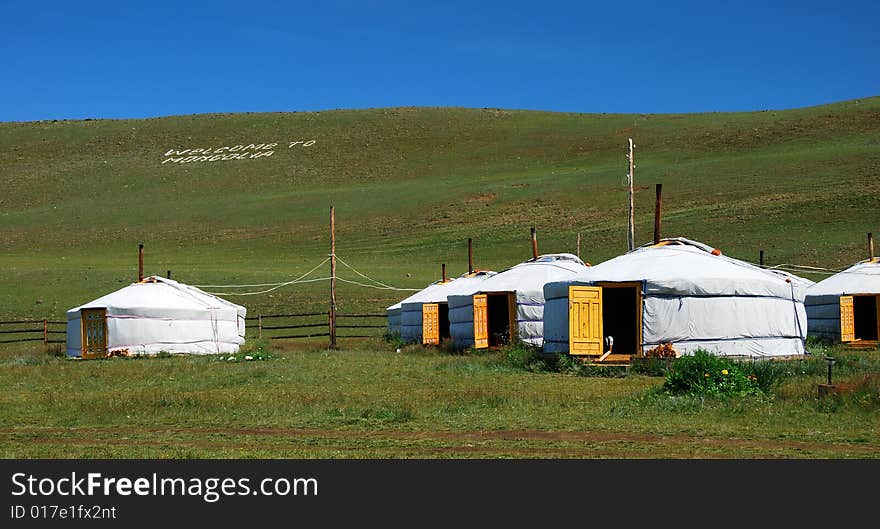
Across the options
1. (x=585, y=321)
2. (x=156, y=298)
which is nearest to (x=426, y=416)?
(x=585, y=321)

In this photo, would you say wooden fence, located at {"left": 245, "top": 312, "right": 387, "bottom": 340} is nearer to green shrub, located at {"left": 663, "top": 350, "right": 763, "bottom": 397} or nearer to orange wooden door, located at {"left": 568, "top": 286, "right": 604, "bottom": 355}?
orange wooden door, located at {"left": 568, "top": 286, "right": 604, "bottom": 355}

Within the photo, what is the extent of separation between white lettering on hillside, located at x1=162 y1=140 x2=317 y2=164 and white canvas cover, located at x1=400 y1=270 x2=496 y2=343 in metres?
49.1

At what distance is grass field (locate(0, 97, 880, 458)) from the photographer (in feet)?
34.4

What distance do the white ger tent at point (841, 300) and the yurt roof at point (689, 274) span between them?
18.2 ft

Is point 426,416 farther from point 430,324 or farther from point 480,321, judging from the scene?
point 430,324

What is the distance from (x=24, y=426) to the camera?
11.4 m

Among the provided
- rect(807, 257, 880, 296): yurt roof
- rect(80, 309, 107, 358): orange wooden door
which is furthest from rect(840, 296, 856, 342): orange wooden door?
rect(80, 309, 107, 358): orange wooden door

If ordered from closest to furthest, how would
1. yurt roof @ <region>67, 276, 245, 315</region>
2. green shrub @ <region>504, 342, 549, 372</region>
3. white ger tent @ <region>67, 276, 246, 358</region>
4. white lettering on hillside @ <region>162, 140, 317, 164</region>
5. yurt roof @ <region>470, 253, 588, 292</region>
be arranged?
green shrub @ <region>504, 342, 549, 372</region> < yurt roof @ <region>470, 253, 588, 292</region> < white ger tent @ <region>67, 276, 246, 358</region> < yurt roof @ <region>67, 276, 245, 315</region> < white lettering on hillside @ <region>162, 140, 317, 164</region>

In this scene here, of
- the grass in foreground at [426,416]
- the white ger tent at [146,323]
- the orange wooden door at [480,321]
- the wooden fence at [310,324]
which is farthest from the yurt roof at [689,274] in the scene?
the wooden fence at [310,324]

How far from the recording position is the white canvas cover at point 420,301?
27.2 meters

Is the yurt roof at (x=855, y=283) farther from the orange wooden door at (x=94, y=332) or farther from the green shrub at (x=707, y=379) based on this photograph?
the orange wooden door at (x=94, y=332)

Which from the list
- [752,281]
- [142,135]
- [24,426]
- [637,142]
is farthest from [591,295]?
[142,135]

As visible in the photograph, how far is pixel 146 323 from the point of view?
24484 mm

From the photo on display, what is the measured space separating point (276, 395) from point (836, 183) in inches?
1630
